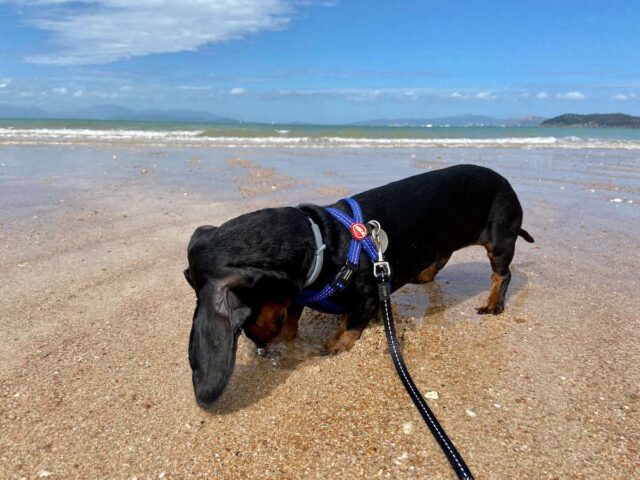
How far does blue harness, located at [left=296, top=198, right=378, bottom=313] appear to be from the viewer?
8.93 ft

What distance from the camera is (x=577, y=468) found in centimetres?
216

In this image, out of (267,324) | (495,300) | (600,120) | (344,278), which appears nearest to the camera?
(267,324)

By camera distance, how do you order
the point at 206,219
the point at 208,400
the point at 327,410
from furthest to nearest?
the point at 206,219
the point at 327,410
the point at 208,400

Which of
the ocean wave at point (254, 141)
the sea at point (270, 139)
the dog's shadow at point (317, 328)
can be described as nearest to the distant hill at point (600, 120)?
the sea at point (270, 139)

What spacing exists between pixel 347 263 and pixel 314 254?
234mm

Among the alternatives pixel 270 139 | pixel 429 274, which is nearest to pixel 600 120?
pixel 270 139

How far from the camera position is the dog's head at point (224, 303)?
2.11 metres

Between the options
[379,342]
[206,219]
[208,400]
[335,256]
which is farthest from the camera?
[206,219]

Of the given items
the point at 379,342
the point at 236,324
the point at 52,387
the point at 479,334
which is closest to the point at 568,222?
the point at 479,334

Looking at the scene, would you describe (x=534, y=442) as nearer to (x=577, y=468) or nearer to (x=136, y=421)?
(x=577, y=468)

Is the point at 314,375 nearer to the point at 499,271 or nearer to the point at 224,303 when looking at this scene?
the point at 224,303

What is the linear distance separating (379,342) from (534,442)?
3.64ft

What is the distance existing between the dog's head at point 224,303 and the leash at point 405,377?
530mm

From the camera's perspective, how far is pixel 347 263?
277cm
